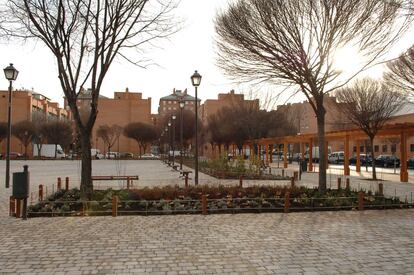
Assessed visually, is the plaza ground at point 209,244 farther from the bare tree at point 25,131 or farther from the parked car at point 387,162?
the bare tree at point 25,131

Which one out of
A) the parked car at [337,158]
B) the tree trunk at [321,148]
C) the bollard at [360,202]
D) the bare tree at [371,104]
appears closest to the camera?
the bollard at [360,202]

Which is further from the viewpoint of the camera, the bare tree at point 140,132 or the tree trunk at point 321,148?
the bare tree at point 140,132

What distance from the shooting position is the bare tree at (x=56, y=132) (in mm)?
70625

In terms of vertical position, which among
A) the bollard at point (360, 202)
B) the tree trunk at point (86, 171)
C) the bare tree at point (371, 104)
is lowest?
the bollard at point (360, 202)

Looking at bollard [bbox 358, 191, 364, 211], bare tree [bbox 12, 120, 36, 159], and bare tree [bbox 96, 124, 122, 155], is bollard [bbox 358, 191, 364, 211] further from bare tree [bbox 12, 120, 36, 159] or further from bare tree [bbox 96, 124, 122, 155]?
bare tree [bbox 96, 124, 122, 155]

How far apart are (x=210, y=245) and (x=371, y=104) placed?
21.1m

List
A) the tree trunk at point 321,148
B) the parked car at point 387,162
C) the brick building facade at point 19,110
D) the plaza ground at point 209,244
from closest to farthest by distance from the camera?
the plaza ground at point 209,244
the tree trunk at point 321,148
the parked car at point 387,162
the brick building facade at point 19,110

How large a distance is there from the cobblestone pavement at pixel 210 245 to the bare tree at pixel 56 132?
212 feet

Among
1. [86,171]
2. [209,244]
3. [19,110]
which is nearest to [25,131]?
[19,110]

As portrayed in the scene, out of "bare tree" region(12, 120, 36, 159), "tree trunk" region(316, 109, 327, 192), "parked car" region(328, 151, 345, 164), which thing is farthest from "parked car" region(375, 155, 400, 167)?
"bare tree" region(12, 120, 36, 159)

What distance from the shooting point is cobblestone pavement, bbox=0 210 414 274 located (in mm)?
6195

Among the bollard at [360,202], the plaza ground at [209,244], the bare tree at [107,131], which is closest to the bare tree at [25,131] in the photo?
the bare tree at [107,131]

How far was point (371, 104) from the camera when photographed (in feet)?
84.2

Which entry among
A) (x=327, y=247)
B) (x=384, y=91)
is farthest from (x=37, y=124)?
(x=327, y=247)
